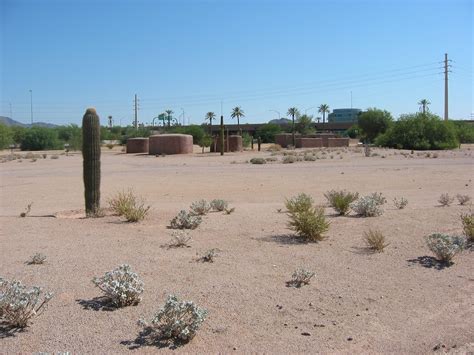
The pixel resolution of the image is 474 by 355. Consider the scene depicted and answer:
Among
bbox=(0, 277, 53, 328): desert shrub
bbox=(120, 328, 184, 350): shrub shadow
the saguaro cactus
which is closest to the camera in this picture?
bbox=(120, 328, 184, 350): shrub shadow

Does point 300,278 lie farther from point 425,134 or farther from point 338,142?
point 338,142

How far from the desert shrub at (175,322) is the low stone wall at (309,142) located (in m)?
67.1

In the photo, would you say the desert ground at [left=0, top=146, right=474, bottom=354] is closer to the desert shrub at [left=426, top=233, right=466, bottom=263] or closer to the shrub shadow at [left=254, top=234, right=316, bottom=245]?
the shrub shadow at [left=254, top=234, right=316, bottom=245]

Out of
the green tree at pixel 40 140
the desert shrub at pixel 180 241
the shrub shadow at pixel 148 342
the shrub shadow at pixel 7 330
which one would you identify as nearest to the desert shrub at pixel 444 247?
the desert shrub at pixel 180 241

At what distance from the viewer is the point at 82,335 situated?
596cm

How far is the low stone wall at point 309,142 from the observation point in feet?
239

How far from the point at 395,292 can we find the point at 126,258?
4.15 meters

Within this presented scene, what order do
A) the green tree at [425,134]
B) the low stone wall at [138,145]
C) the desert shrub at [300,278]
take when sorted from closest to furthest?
the desert shrub at [300,278]
the low stone wall at [138,145]
the green tree at [425,134]

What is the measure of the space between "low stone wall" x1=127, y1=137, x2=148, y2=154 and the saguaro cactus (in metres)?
45.3

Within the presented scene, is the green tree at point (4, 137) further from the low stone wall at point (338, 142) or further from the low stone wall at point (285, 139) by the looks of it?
the low stone wall at point (338, 142)

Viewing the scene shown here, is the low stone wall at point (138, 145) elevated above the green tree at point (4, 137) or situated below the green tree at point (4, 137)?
below

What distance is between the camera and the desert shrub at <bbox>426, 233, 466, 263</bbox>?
9.08m

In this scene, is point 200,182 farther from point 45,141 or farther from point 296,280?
point 45,141

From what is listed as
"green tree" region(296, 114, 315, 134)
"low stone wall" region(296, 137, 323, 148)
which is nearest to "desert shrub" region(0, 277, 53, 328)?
"low stone wall" region(296, 137, 323, 148)
